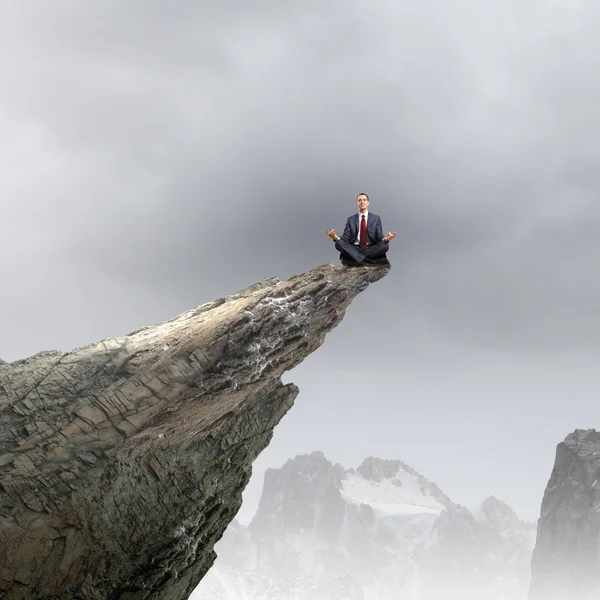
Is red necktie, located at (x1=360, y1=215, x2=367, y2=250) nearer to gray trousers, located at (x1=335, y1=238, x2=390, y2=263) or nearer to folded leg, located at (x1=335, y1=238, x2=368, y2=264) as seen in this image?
gray trousers, located at (x1=335, y1=238, x2=390, y2=263)

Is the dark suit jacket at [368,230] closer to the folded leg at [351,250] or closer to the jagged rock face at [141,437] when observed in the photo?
the folded leg at [351,250]

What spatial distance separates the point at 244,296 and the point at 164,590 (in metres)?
18.1

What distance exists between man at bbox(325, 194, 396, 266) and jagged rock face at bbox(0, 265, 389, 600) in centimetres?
124

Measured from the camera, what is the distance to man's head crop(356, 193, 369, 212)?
33000 millimetres

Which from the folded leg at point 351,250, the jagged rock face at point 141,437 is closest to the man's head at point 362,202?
the folded leg at point 351,250

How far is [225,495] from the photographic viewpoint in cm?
3769

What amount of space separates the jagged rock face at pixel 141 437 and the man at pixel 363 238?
124 cm

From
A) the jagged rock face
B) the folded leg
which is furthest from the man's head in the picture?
the jagged rock face

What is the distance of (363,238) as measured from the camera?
112ft

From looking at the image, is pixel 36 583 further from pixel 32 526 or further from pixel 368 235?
pixel 368 235

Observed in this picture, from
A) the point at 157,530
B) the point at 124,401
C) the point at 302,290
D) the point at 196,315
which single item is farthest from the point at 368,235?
the point at 157,530

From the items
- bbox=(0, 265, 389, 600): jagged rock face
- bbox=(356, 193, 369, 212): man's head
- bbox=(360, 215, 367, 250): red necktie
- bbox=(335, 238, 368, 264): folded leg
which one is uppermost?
bbox=(356, 193, 369, 212): man's head

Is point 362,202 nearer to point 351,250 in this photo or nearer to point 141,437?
point 351,250

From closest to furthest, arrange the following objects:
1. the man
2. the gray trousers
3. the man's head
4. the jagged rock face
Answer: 1. the jagged rock face
2. the man's head
3. the man
4. the gray trousers
